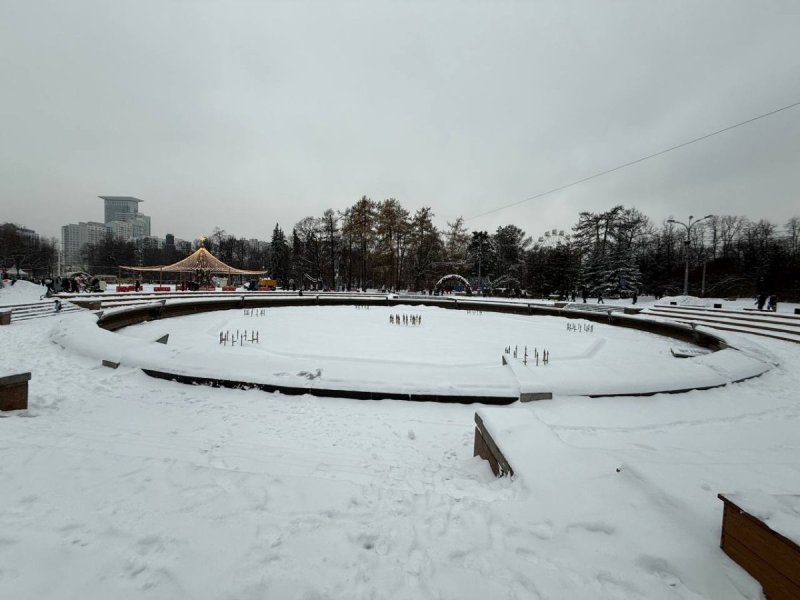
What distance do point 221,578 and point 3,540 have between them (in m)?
1.77

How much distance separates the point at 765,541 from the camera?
6.91 ft

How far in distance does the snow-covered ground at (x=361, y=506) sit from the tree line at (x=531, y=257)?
142 ft

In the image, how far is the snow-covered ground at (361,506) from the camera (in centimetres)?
232

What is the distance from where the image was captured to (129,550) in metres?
2.58

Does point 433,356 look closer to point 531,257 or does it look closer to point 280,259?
point 531,257

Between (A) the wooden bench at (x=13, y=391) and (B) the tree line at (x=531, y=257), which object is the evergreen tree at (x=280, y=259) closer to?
(B) the tree line at (x=531, y=257)

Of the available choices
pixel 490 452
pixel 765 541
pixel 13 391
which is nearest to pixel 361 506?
pixel 490 452

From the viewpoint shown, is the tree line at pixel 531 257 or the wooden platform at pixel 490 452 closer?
the wooden platform at pixel 490 452

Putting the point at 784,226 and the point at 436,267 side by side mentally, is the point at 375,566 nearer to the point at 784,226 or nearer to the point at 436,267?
the point at 436,267

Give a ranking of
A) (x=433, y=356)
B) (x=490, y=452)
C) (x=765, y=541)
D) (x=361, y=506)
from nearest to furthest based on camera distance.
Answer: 1. (x=765, y=541)
2. (x=361, y=506)
3. (x=490, y=452)
4. (x=433, y=356)

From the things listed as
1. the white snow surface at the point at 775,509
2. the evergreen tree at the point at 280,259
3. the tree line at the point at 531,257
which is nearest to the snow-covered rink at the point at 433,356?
the white snow surface at the point at 775,509

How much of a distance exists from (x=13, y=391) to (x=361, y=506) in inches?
251

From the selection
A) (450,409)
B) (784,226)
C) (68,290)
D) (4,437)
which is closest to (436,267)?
(68,290)

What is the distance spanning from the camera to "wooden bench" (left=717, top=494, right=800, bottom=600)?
1.97 metres
